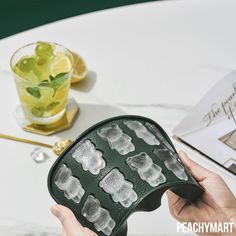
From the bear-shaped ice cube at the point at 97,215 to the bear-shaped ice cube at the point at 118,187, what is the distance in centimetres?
2

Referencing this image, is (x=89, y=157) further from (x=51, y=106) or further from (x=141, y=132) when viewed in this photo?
(x=51, y=106)

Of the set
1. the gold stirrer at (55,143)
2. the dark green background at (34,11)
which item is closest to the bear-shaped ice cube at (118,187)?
the gold stirrer at (55,143)

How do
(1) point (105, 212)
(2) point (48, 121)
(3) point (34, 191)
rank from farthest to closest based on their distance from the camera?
(2) point (48, 121), (3) point (34, 191), (1) point (105, 212)

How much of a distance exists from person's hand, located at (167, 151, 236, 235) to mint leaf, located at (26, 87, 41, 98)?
29 cm

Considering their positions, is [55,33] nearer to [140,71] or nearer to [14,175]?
[140,71]

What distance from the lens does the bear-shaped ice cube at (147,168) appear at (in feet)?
2.23

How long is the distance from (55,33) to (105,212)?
0.62 metres

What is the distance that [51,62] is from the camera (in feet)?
3.44

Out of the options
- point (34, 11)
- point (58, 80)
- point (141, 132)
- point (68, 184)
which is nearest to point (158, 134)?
point (141, 132)

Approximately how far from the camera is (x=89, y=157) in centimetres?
71

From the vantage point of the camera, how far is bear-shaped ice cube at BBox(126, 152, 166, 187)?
26.7 inches

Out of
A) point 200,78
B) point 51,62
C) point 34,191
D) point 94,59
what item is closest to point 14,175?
point 34,191

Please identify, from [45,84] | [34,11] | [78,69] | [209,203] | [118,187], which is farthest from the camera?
[34,11]

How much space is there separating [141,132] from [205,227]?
231 mm
